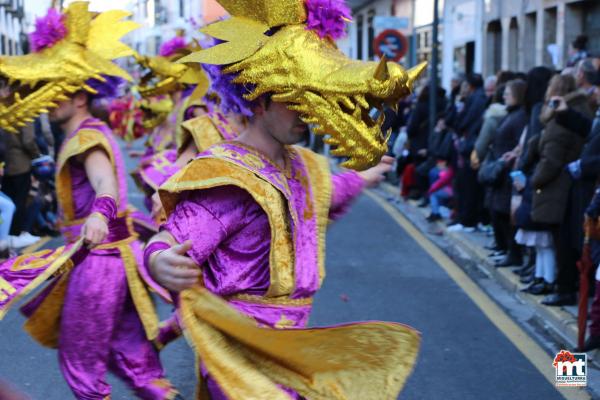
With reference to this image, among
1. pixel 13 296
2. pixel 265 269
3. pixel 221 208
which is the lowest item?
pixel 13 296

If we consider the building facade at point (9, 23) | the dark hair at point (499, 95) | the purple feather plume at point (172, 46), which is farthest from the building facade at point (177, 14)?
the building facade at point (9, 23)

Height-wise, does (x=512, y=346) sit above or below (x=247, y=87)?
below

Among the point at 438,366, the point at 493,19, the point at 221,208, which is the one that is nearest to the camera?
the point at 221,208

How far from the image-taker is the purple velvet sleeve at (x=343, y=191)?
11.4 feet

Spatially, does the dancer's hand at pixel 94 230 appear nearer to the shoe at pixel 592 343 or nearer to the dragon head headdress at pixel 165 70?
the shoe at pixel 592 343

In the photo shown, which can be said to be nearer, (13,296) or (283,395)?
(283,395)

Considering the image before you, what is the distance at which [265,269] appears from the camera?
10.2 feet

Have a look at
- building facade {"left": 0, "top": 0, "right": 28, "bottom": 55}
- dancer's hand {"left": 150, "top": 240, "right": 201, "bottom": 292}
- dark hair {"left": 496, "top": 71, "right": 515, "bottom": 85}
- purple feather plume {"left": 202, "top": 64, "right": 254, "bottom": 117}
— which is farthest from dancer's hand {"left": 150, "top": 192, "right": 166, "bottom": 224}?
building facade {"left": 0, "top": 0, "right": 28, "bottom": 55}

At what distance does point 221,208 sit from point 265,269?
244 mm

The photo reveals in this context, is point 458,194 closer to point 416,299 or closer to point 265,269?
point 416,299

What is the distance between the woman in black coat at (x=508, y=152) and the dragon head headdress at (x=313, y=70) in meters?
6.30

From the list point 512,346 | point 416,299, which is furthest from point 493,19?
point 512,346

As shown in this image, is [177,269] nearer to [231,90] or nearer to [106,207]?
[231,90]

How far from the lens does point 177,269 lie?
2.76 meters
